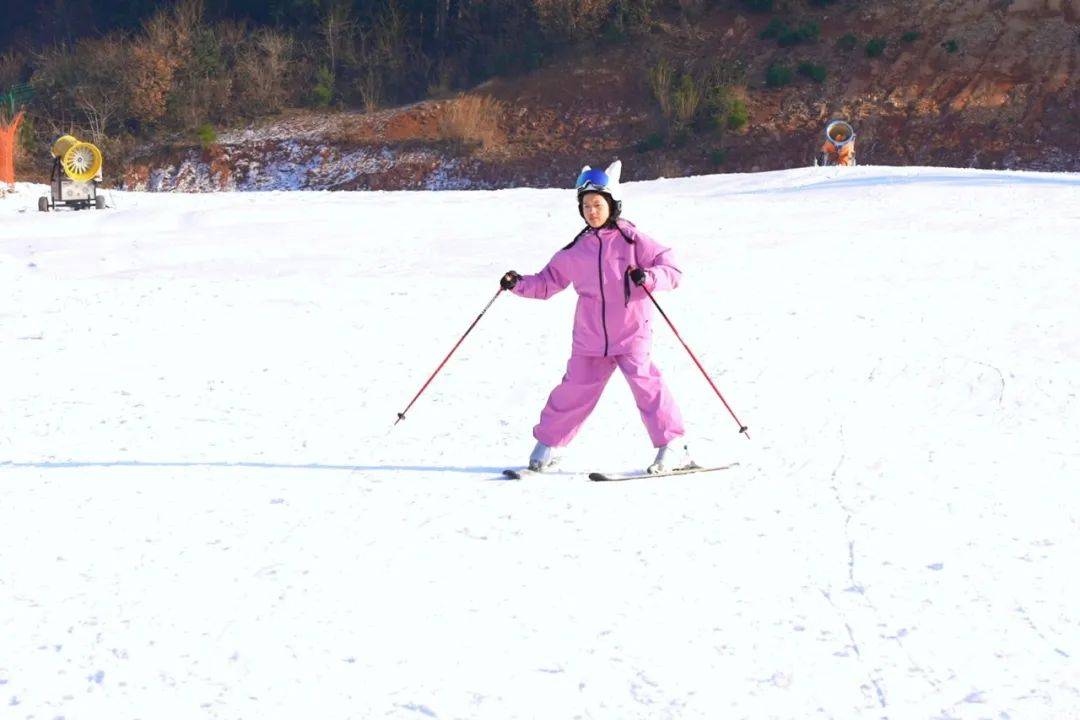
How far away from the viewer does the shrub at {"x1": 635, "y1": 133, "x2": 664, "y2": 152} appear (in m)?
32.4

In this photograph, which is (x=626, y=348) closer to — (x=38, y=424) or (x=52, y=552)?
(x=52, y=552)

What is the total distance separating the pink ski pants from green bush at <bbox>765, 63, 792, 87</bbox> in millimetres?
28115

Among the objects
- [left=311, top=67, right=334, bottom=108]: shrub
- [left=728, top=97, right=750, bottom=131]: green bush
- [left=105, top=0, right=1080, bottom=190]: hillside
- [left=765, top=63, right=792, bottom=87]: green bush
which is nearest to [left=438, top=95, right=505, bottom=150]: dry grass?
[left=105, top=0, right=1080, bottom=190]: hillside

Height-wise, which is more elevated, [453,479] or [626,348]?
[626,348]

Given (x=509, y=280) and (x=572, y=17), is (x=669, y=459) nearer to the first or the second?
(x=509, y=280)

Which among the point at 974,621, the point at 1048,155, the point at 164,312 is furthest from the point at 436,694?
the point at 1048,155

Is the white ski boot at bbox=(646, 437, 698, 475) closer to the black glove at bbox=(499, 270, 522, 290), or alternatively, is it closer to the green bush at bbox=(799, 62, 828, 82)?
the black glove at bbox=(499, 270, 522, 290)

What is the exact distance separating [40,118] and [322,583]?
34.7 m

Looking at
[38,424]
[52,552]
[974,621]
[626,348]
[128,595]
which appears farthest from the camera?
[38,424]

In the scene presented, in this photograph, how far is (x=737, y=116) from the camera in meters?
31.8

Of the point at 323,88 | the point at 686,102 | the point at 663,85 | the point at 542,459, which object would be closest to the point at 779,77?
the point at 686,102

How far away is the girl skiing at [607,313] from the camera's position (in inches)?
240

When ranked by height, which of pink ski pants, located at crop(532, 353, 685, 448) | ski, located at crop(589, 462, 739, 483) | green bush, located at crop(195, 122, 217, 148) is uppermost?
green bush, located at crop(195, 122, 217, 148)

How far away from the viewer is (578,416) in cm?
627
